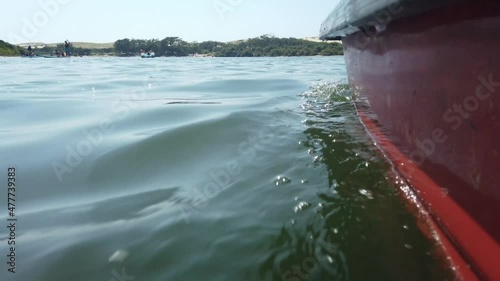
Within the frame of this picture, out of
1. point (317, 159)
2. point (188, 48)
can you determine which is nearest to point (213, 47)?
point (188, 48)

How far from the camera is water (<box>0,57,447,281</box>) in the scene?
176 centimetres

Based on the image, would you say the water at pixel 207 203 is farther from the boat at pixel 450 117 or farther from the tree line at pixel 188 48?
the tree line at pixel 188 48

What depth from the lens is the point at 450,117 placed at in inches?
67.9

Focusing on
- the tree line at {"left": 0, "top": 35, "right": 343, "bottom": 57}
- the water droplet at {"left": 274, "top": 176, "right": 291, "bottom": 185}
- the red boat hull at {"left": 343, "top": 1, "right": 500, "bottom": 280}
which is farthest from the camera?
the tree line at {"left": 0, "top": 35, "right": 343, "bottom": 57}

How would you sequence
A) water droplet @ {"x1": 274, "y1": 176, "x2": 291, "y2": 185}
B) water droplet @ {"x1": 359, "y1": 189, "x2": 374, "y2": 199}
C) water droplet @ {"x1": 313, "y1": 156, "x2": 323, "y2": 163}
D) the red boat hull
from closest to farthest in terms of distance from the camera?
the red boat hull → water droplet @ {"x1": 359, "y1": 189, "x2": 374, "y2": 199} → water droplet @ {"x1": 274, "y1": 176, "x2": 291, "y2": 185} → water droplet @ {"x1": 313, "y1": 156, "x2": 323, "y2": 163}

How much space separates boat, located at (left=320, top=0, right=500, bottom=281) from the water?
0.17 meters

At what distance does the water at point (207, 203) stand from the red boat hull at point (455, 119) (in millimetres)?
199

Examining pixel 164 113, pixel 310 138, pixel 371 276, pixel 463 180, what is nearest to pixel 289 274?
pixel 371 276

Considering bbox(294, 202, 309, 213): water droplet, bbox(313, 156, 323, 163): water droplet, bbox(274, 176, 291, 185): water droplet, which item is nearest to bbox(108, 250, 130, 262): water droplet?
bbox(294, 202, 309, 213): water droplet

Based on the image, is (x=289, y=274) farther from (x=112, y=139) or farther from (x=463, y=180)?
(x=112, y=139)

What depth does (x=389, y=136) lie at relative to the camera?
2992mm

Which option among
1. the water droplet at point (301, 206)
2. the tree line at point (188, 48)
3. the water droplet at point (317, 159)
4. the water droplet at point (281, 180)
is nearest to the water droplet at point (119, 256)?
the water droplet at point (301, 206)

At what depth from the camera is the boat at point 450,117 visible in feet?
4.62

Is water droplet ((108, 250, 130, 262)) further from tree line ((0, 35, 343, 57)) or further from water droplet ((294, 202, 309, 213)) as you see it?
tree line ((0, 35, 343, 57))
